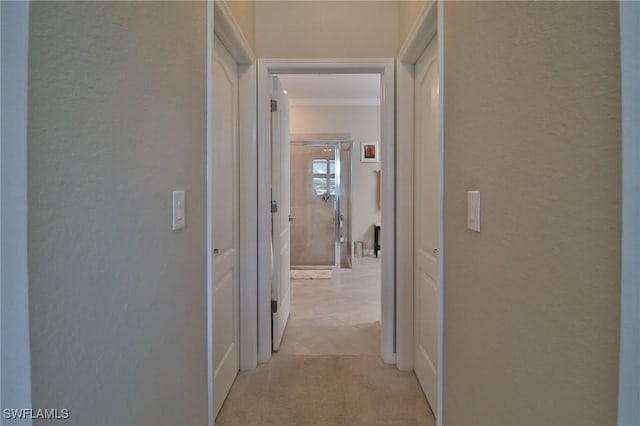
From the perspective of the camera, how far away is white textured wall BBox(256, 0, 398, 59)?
2.23 m

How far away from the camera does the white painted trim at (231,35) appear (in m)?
1.58

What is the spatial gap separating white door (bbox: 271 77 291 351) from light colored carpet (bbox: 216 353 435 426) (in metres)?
0.33

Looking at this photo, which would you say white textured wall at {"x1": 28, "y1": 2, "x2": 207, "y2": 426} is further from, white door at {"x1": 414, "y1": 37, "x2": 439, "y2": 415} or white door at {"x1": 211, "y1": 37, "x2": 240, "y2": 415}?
white door at {"x1": 414, "y1": 37, "x2": 439, "y2": 415}

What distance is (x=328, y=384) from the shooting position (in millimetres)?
2057

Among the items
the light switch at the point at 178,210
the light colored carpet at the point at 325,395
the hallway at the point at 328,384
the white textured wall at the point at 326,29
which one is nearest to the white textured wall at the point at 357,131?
the hallway at the point at 328,384

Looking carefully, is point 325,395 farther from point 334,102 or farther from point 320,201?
point 334,102

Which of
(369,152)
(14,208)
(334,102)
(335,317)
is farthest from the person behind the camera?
(369,152)

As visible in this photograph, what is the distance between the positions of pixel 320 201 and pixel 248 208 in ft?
11.2

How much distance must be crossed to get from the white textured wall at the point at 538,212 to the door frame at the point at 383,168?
3.14ft

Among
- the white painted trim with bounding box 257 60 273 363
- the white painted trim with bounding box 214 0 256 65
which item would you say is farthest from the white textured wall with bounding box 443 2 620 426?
A: the white painted trim with bounding box 257 60 273 363

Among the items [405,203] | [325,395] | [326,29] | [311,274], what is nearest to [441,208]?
[405,203]

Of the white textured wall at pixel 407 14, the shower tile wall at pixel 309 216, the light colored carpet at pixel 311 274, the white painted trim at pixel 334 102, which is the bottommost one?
the light colored carpet at pixel 311 274

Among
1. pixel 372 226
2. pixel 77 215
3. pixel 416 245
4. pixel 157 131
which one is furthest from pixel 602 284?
pixel 372 226

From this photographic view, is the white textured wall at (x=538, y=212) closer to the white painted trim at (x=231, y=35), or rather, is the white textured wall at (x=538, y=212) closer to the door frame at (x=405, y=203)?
the door frame at (x=405, y=203)
